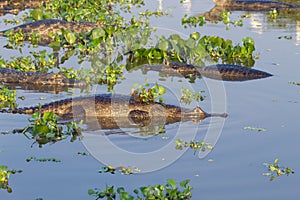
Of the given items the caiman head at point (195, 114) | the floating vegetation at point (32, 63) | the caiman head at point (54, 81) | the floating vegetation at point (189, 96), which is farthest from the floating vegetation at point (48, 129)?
the floating vegetation at point (32, 63)

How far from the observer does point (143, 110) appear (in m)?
10.0

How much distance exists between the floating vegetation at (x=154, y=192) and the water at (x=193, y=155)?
0.16 metres

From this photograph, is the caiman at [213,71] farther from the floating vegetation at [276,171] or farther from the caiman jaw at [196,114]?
the floating vegetation at [276,171]

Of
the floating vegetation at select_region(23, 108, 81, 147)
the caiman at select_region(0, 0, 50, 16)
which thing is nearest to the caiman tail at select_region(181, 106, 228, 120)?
the floating vegetation at select_region(23, 108, 81, 147)

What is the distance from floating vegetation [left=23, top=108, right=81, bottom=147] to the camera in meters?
8.88

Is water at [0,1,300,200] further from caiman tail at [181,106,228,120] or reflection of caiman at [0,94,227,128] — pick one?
reflection of caiman at [0,94,227,128]

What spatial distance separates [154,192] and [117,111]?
3032 mm

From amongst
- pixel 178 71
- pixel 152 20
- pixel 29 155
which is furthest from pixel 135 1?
pixel 29 155

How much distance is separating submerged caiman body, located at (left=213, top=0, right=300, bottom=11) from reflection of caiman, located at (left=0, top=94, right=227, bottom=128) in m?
13.8

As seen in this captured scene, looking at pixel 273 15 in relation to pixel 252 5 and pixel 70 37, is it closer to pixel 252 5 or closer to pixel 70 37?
pixel 252 5

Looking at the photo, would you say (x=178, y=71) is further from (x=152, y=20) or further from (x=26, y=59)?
(x=152, y=20)

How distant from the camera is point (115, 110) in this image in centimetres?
990

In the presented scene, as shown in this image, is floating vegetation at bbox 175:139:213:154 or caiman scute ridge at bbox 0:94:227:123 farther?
caiman scute ridge at bbox 0:94:227:123

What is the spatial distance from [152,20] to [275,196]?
42.8ft
